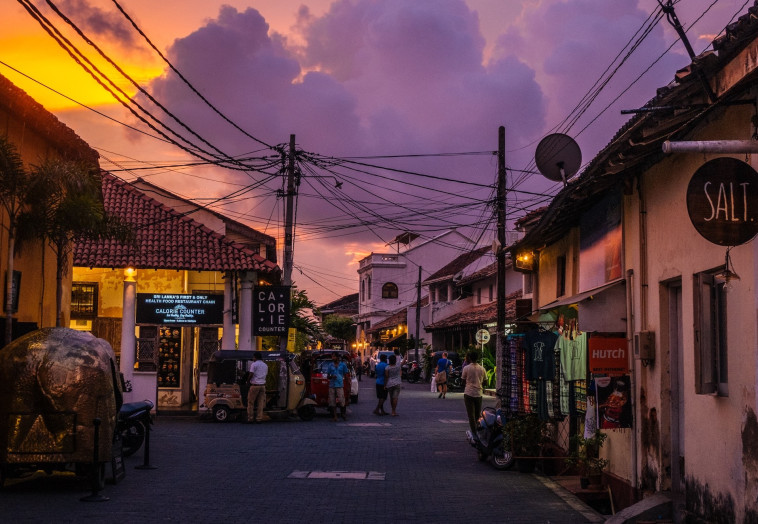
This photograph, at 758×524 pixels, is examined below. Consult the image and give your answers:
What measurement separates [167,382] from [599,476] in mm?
18801

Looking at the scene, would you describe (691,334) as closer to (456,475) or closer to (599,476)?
(599,476)

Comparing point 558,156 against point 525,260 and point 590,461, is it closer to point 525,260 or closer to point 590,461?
point 590,461

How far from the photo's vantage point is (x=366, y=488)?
13.3m

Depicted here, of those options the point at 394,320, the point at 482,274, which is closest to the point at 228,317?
the point at 482,274

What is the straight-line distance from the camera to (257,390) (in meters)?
25.2

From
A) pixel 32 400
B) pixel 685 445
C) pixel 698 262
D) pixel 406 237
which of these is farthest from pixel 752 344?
pixel 406 237

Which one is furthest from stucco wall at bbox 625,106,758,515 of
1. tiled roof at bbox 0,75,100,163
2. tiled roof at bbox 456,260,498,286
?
tiled roof at bbox 456,260,498,286

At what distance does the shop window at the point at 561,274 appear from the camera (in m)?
18.5

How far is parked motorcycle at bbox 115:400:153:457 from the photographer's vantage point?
53.2 ft

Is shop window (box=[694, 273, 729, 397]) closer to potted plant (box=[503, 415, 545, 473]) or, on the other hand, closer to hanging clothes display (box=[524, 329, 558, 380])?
hanging clothes display (box=[524, 329, 558, 380])

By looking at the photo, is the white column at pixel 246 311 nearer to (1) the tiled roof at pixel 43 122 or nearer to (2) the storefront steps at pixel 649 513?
(1) the tiled roof at pixel 43 122

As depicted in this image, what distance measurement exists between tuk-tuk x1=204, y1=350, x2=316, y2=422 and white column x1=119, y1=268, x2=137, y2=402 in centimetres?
277

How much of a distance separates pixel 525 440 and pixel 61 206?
8793 millimetres

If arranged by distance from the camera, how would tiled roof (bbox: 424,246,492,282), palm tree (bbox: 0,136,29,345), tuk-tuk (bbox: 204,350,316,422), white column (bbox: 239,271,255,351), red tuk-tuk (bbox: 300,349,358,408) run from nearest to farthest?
palm tree (bbox: 0,136,29,345)
tuk-tuk (bbox: 204,350,316,422)
white column (bbox: 239,271,255,351)
red tuk-tuk (bbox: 300,349,358,408)
tiled roof (bbox: 424,246,492,282)
